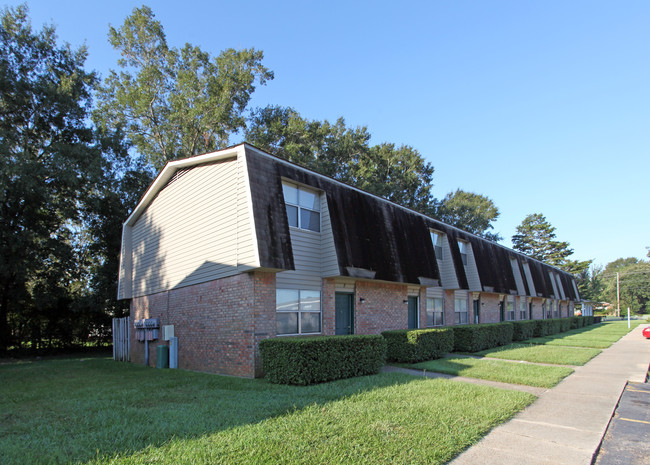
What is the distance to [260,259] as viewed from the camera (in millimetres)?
9328

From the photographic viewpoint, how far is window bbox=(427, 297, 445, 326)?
1767 centimetres

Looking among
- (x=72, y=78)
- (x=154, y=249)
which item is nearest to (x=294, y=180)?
(x=154, y=249)

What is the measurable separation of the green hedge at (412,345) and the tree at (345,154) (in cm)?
2003

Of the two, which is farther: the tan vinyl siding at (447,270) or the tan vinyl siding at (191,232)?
the tan vinyl siding at (447,270)

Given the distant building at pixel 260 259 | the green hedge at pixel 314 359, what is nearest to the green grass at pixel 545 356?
the distant building at pixel 260 259

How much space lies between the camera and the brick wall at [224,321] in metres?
9.77

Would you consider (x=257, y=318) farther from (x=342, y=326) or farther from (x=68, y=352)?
(x=68, y=352)

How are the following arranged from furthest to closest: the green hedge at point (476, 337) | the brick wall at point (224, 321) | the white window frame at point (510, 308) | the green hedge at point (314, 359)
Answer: the white window frame at point (510, 308), the green hedge at point (476, 337), the brick wall at point (224, 321), the green hedge at point (314, 359)

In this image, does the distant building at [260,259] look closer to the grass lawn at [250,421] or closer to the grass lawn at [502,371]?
the grass lawn at [250,421]

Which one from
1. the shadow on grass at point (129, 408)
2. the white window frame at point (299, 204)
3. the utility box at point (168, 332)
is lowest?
the shadow on grass at point (129, 408)

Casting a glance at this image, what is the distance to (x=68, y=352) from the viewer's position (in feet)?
77.0

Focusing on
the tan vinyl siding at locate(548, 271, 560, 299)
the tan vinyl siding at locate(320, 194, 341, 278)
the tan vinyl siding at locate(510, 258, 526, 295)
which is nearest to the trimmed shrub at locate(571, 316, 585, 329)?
the tan vinyl siding at locate(548, 271, 560, 299)

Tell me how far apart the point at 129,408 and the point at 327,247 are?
6632 millimetres

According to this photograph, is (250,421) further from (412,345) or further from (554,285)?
(554,285)
